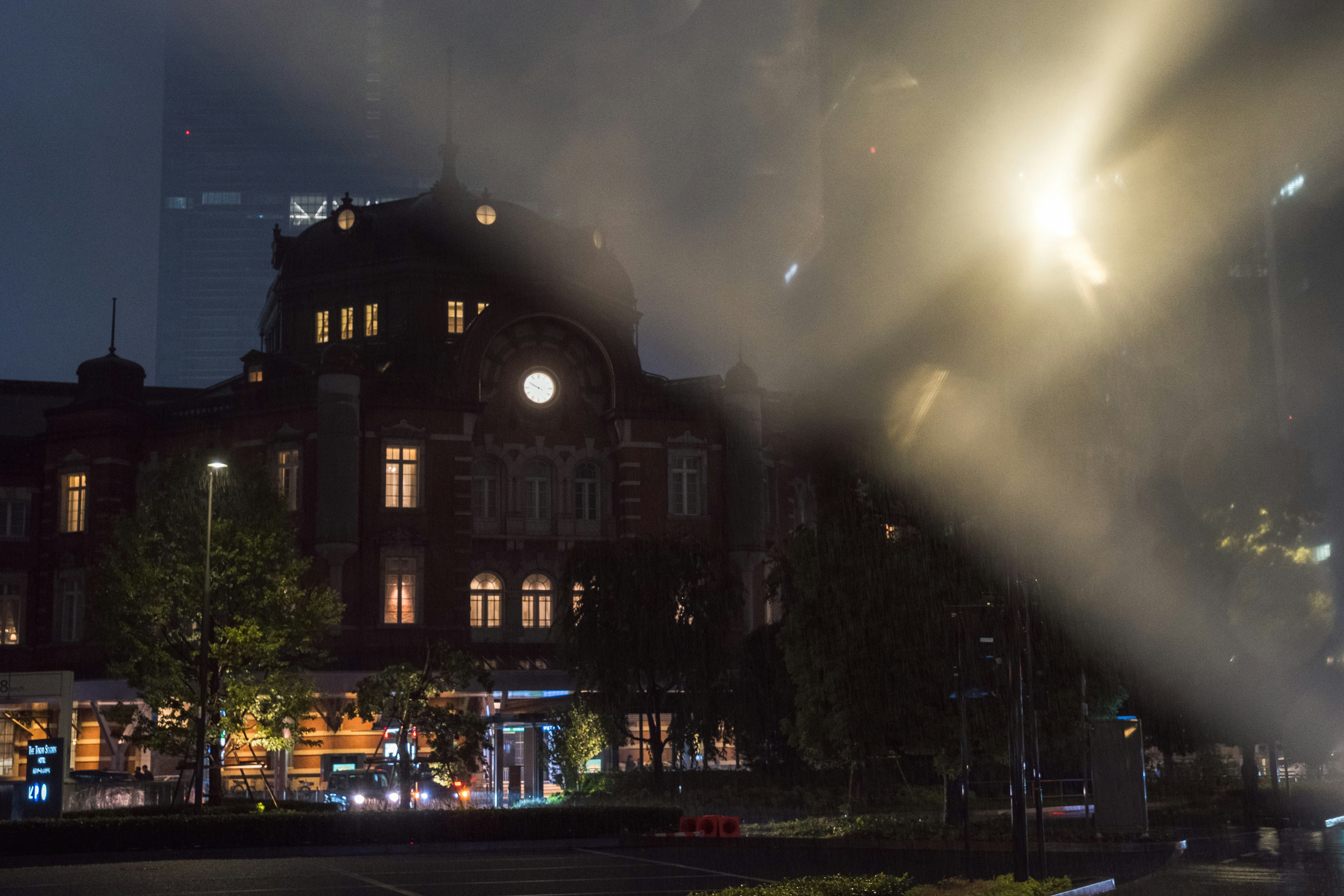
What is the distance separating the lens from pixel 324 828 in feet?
100

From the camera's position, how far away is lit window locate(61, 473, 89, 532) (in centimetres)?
6259

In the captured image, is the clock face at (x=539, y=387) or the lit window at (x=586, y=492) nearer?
the clock face at (x=539, y=387)

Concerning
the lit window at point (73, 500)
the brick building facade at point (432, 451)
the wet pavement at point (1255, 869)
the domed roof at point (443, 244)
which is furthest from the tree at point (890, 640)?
the lit window at point (73, 500)

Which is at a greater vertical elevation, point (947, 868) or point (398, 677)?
point (398, 677)

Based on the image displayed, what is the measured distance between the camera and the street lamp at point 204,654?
34.9m

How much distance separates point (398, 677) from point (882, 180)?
131 meters

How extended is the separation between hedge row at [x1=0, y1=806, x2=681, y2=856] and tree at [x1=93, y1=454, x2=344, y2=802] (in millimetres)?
6042

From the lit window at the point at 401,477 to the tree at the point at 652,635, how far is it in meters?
13.3

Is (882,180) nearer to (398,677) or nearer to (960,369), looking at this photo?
(960,369)

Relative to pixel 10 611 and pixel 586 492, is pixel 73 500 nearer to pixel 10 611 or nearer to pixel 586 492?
pixel 10 611

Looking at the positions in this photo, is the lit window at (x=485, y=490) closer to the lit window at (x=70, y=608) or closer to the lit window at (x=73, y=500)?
the lit window at (x=73, y=500)

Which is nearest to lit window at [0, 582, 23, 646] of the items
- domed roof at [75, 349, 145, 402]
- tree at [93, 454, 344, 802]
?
domed roof at [75, 349, 145, 402]

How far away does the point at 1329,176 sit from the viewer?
11688 centimetres

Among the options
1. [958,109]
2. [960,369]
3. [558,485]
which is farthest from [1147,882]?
[958,109]
